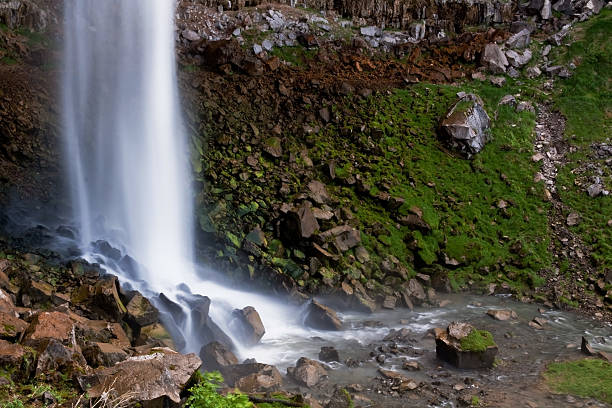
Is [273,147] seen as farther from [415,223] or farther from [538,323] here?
[538,323]

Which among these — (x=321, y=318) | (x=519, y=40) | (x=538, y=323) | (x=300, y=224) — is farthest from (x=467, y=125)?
(x=321, y=318)

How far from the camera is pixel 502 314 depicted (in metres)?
14.5

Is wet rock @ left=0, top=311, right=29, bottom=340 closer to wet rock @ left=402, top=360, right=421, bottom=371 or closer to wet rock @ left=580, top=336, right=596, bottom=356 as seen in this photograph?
wet rock @ left=402, top=360, right=421, bottom=371

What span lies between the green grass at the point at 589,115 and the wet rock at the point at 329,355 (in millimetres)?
11070

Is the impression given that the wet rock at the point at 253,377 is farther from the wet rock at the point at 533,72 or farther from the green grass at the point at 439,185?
the wet rock at the point at 533,72

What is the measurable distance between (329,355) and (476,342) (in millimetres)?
3333

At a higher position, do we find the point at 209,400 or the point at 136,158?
the point at 136,158

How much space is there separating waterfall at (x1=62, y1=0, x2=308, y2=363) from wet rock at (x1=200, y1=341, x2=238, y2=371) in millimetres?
1108

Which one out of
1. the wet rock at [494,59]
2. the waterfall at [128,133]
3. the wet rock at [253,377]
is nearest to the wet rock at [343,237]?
the waterfall at [128,133]

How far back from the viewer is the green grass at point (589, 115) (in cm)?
1845

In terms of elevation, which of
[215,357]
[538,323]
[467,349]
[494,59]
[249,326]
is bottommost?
[538,323]

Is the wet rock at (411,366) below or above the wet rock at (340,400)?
below

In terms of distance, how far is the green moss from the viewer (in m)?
10.7

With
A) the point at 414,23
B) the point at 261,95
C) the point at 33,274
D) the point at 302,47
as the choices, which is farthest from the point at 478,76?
the point at 33,274
